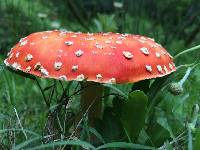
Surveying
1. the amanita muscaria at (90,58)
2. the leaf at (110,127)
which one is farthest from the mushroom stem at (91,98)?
the amanita muscaria at (90,58)

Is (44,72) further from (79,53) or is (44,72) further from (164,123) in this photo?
(164,123)

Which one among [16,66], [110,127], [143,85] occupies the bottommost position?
[110,127]

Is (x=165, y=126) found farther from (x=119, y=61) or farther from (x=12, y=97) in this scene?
(x=12, y=97)

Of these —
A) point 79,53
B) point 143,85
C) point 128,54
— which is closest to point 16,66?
point 79,53

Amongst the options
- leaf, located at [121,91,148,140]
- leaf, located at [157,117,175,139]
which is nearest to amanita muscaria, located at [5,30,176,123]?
leaf, located at [121,91,148,140]

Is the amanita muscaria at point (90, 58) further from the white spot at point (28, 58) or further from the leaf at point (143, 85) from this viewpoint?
the leaf at point (143, 85)

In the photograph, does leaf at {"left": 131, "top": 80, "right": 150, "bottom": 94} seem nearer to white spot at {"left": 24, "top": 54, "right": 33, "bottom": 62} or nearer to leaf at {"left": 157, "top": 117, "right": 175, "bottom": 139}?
leaf at {"left": 157, "top": 117, "right": 175, "bottom": 139}
